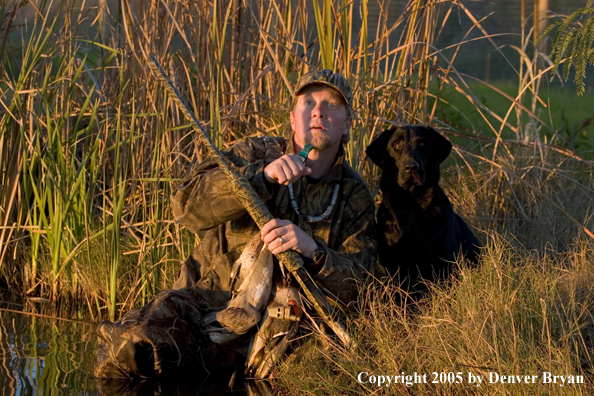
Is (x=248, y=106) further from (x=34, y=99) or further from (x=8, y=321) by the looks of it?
(x=8, y=321)

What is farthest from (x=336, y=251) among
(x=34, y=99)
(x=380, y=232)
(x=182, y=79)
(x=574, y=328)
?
(x=34, y=99)

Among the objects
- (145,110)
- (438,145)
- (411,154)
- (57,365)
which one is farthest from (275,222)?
(145,110)

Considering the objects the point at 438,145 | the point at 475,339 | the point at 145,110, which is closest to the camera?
the point at 475,339

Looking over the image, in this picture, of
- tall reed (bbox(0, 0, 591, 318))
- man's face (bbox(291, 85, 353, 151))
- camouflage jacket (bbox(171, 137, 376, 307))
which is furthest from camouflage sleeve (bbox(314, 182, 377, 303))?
tall reed (bbox(0, 0, 591, 318))

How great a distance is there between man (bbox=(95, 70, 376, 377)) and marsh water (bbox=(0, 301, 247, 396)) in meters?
0.08

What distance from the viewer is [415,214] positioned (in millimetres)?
2949

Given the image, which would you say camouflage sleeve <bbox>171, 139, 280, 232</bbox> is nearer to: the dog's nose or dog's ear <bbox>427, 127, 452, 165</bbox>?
the dog's nose

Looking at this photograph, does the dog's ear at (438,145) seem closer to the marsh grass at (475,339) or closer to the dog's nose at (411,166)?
the dog's nose at (411,166)

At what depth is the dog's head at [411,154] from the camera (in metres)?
2.89

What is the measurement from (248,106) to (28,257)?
4.92ft

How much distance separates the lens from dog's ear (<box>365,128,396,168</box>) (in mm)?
3029

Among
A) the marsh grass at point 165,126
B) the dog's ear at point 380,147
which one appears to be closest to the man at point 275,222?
the dog's ear at point 380,147

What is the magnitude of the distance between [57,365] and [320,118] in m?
1.49

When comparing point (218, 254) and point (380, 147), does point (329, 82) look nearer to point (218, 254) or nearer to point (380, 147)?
point (380, 147)
